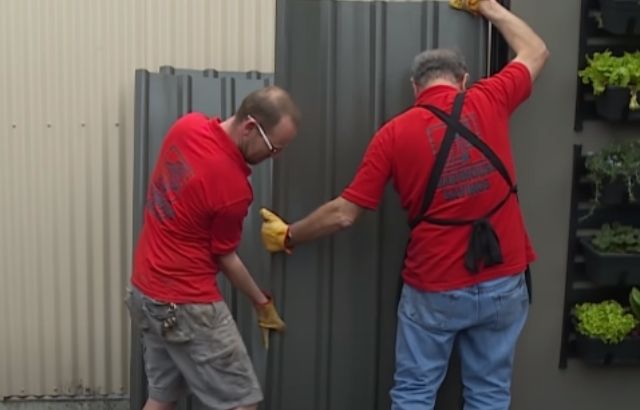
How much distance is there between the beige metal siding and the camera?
181 inches

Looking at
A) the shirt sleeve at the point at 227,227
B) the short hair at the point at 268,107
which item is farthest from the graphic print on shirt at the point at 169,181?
the short hair at the point at 268,107

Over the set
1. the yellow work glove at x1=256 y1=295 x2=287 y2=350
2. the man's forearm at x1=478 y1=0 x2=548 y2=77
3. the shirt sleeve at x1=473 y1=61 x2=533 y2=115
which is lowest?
the yellow work glove at x1=256 y1=295 x2=287 y2=350

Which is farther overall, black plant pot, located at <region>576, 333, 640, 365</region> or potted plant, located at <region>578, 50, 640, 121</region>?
black plant pot, located at <region>576, 333, 640, 365</region>

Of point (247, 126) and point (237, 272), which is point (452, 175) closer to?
point (247, 126)

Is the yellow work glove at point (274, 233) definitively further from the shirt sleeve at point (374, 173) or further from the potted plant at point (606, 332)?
the potted plant at point (606, 332)

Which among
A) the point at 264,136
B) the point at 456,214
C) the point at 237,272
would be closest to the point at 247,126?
the point at 264,136

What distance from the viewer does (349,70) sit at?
3.82 meters

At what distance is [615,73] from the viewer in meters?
3.61

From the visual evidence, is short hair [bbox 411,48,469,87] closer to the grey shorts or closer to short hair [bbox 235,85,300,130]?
short hair [bbox 235,85,300,130]

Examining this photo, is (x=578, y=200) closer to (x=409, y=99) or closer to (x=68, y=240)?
(x=409, y=99)

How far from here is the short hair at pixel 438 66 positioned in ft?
11.6

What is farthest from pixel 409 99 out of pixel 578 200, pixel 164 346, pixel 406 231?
pixel 164 346

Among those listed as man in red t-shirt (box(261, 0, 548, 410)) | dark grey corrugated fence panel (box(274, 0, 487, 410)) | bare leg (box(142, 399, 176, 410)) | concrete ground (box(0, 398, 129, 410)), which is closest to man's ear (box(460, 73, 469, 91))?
man in red t-shirt (box(261, 0, 548, 410))

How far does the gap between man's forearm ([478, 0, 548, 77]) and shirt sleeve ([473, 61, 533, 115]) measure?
0.19 ft
